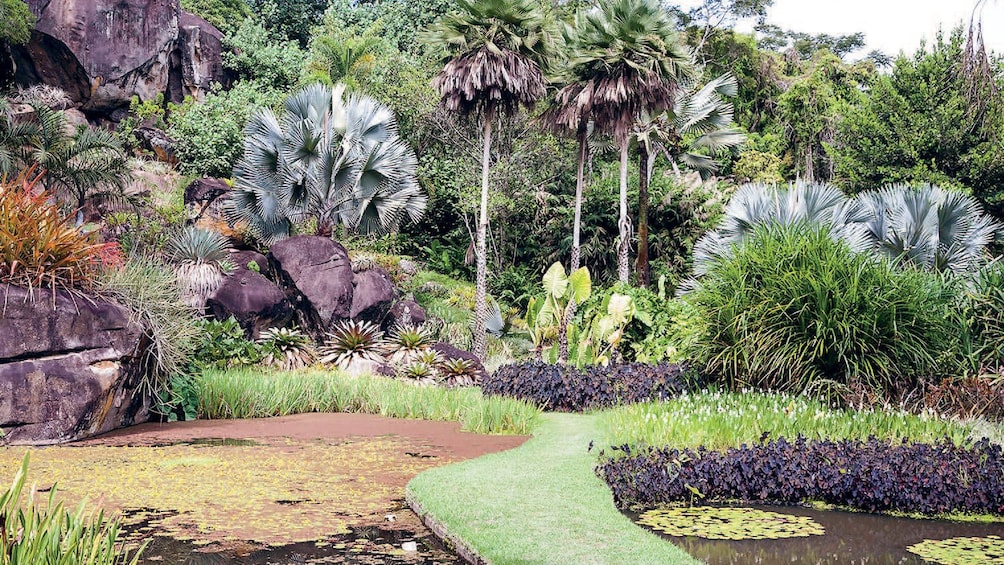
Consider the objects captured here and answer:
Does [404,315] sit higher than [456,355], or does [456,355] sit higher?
[404,315]

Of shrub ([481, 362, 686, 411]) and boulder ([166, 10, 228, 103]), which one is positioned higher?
boulder ([166, 10, 228, 103])

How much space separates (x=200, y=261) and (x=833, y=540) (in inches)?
565

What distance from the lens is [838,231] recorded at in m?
14.6

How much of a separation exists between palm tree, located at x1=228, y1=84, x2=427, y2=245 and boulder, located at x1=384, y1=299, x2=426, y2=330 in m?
2.60

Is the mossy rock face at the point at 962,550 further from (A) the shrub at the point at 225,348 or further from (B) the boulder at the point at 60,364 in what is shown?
(A) the shrub at the point at 225,348

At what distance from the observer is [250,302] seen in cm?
1741

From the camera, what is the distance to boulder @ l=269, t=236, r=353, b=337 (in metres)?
18.2

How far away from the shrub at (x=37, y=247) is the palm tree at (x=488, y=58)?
12.1m

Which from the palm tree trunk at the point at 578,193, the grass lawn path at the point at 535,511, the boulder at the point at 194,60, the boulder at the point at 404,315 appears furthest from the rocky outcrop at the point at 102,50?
the grass lawn path at the point at 535,511

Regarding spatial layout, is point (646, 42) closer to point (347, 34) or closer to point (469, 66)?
point (469, 66)

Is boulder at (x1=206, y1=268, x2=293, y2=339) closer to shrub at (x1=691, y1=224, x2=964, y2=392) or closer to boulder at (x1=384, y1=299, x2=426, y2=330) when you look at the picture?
boulder at (x1=384, y1=299, x2=426, y2=330)

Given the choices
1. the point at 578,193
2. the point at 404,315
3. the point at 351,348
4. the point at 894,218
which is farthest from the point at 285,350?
the point at 894,218

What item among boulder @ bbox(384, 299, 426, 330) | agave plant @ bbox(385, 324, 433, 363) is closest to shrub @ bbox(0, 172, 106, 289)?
agave plant @ bbox(385, 324, 433, 363)

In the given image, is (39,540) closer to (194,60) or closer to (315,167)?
(315,167)
